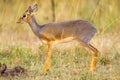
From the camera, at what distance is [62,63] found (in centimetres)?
914

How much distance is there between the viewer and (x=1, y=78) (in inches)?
314

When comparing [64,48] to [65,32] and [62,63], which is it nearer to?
[62,63]

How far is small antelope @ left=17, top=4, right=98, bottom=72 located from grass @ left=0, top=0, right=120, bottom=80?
408 mm

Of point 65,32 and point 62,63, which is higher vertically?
point 65,32

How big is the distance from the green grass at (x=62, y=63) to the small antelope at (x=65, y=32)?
31cm

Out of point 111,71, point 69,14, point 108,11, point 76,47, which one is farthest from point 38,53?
point 108,11

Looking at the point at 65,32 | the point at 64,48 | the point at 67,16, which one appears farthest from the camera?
the point at 67,16

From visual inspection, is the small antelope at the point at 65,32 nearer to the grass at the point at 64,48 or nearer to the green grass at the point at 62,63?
the green grass at the point at 62,63

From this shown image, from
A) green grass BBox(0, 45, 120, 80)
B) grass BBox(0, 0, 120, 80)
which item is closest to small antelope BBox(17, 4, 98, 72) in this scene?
green grass BBox(0, 45, 120, 80)

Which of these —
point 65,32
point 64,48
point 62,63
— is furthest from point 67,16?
point 65,32

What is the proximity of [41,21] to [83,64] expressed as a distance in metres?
4.78

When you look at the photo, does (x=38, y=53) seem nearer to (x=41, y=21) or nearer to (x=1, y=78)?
(x=1, y=78)

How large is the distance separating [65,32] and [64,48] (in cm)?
133

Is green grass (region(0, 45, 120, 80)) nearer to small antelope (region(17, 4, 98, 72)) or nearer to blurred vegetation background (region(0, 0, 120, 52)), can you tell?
small antelope (region(17, 4, 98, 72))
